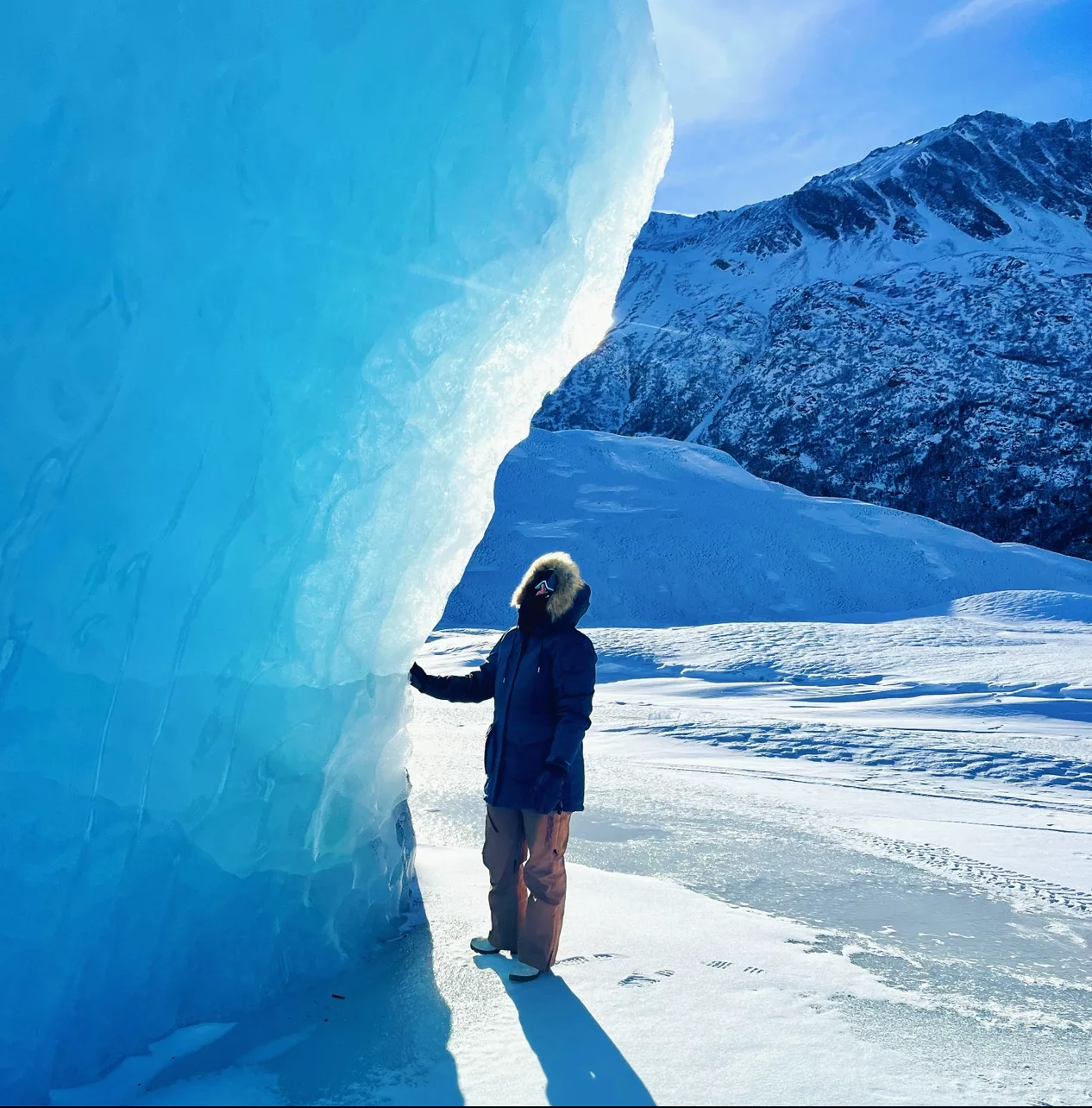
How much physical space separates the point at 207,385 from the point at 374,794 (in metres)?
1.50

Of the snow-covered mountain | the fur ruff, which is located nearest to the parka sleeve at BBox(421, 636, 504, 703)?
the fur ruff

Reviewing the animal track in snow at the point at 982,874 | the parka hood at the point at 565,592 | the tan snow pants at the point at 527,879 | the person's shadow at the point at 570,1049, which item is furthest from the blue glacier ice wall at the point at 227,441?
the animal track in snow at the point at 982,874

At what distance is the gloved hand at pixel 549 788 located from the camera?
264 cm

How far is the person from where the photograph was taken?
2.71 m

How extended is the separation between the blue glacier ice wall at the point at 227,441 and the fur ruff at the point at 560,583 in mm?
524

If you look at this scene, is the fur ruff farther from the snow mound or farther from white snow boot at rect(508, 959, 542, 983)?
the snow mound

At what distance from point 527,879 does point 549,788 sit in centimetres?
34

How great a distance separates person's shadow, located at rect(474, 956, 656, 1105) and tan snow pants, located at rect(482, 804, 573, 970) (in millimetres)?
123

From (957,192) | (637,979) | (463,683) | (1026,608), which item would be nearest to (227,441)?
(463,683)

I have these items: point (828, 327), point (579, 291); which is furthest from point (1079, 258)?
point (579, 291)

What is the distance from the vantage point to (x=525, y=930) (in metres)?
2.74

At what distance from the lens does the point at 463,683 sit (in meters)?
3.18

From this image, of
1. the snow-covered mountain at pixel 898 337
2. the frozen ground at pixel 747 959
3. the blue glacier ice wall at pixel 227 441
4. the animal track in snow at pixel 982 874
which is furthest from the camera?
the snow-covered mountain at pixel 898 337

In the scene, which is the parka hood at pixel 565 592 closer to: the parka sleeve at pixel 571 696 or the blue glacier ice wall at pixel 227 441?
the parka sleeve at pixel 571 696
